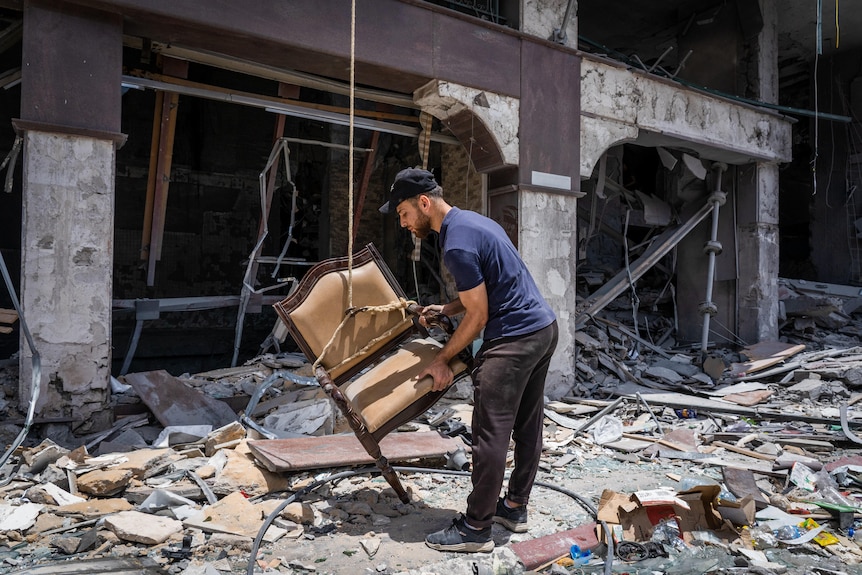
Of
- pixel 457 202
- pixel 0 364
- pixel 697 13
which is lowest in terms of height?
pixel 0 364

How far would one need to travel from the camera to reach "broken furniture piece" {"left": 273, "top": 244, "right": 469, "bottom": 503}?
304cm

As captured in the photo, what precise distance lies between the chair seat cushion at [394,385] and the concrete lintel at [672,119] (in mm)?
4672

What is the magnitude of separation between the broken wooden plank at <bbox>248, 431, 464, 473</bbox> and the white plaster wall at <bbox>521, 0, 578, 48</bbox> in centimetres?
474

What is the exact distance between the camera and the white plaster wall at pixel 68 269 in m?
4.27

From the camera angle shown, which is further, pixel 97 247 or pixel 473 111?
pixel 473 111

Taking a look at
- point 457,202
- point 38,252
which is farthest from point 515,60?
point 38,252

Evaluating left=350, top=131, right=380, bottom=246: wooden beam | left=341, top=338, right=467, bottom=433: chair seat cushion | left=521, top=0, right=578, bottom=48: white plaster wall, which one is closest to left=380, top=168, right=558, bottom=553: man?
left=341, top=338, right=467, bottom=433: chair seat cushion

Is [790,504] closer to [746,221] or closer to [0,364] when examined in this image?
[0,364]

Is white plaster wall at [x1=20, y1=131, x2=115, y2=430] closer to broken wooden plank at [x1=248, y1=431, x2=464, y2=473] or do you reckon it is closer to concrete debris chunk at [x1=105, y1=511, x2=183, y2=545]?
broken wooden plank at [x1=248, y1=431, x2=464, y2=473]

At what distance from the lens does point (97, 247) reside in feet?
14.8

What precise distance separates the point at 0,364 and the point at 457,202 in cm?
490

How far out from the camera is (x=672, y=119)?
25.7ft

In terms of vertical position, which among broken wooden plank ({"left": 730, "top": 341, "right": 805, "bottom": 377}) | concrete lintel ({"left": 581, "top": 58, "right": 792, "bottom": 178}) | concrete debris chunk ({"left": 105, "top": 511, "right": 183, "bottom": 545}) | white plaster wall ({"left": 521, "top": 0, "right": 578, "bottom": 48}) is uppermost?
white plaster wall ({"left": 521, "top": 0, "right": 578, "bottom": 48})

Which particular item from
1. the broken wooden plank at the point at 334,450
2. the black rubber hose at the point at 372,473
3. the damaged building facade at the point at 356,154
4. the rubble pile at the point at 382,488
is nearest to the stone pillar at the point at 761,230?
the damaged building facade at the point at 356,154
